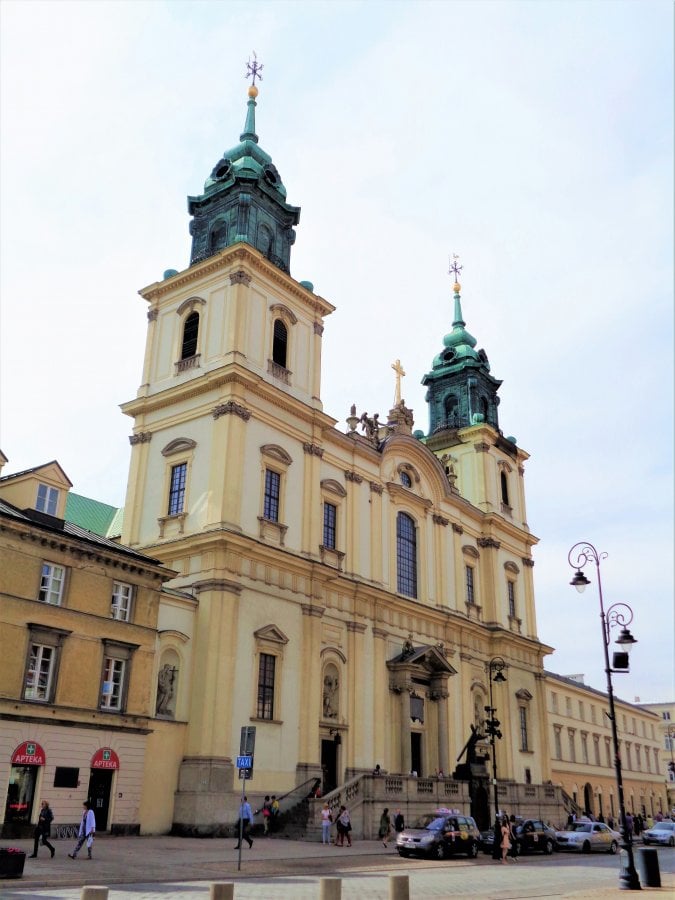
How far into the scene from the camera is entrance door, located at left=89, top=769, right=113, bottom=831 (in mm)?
25328

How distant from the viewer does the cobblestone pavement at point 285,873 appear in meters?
15.6

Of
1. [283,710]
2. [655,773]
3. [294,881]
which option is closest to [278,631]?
[283,710]

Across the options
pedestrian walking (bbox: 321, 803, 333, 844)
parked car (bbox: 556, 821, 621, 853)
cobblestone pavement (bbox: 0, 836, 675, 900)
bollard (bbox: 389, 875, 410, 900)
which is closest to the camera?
bollard (bbox: 389, 875, 410, 900)

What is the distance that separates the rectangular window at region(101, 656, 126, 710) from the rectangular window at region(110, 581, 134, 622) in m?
1.29

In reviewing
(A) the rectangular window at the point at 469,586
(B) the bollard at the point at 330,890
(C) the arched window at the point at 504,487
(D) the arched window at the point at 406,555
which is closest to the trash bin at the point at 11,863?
(B) the bollard at the point at 330,890

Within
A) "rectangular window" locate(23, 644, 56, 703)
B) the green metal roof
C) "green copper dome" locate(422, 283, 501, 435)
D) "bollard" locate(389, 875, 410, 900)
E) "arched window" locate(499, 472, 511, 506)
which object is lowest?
"bollard" locate(389, 875, 410, 900)

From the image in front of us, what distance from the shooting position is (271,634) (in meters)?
33.0

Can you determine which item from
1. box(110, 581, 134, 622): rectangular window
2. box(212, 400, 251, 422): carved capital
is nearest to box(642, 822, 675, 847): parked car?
box(212, 400, 251, 422): carved capital

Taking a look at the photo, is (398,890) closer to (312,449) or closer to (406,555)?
(312,449)

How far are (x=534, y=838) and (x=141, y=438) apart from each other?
71.2ft

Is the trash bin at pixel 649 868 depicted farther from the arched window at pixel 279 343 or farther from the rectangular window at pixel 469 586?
the rectangular window at pixel 469 586

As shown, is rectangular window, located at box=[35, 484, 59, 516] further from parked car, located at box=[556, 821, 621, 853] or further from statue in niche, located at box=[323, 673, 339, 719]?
parked car, located at box=[556, 821, 621, 853]

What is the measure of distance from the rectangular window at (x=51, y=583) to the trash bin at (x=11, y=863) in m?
9.50

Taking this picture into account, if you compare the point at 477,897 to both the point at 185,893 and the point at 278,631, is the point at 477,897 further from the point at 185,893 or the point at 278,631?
the point at 278,631
